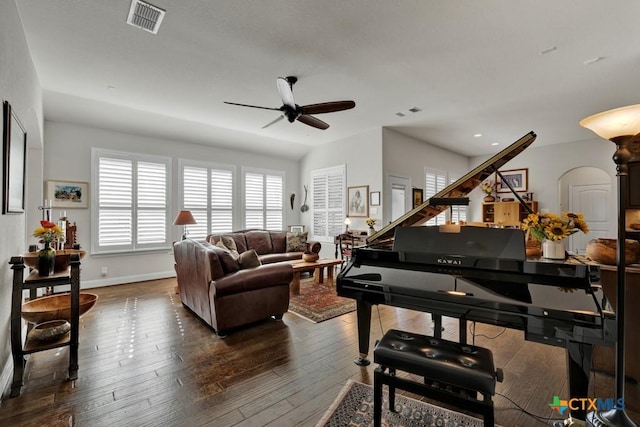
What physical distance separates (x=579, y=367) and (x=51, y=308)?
3.73 metres

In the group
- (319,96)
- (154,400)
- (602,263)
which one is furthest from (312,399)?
(319,96)

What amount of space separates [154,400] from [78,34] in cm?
335

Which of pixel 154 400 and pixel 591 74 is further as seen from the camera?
pixel 591 74

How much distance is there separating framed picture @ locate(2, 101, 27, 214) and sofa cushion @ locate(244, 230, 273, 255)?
3.82 metres

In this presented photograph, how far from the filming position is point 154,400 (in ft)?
6.51

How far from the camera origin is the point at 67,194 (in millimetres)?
4852

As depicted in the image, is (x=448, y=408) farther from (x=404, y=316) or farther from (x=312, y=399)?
(x=404, y=316)

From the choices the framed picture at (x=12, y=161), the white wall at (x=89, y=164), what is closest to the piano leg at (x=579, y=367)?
→ the framed picture at (x=12, y=161)

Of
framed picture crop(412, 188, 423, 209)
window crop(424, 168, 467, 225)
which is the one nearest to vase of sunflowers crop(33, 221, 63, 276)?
framed picture crop(412, 188, 423, 209)

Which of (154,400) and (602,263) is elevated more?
(602,263)

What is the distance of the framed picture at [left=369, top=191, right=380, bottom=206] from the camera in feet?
19.7

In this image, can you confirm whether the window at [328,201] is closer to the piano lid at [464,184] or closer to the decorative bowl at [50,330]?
the piano lid at [464,184]

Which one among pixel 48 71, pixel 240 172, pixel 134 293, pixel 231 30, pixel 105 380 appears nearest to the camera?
pixel 105 380

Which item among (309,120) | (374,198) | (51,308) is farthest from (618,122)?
(374,198)
